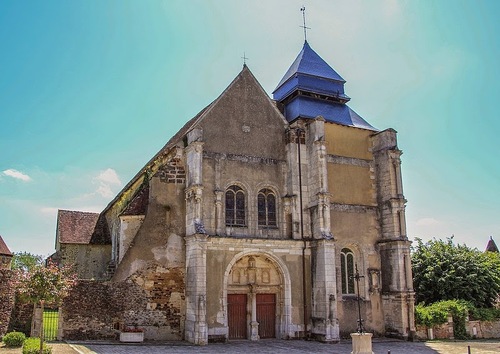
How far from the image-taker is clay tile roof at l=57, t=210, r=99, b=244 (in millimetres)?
35656

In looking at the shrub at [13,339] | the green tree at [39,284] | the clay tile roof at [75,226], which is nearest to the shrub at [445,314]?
the green tree at [39,284]

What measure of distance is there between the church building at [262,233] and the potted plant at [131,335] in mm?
592

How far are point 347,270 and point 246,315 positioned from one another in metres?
5.99

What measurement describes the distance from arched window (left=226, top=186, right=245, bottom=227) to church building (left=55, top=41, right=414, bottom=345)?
5 centimetres

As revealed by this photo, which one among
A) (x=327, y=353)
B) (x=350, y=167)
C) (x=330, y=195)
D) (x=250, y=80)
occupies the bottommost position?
(x=327, y=353)

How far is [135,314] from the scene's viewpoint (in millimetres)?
23000

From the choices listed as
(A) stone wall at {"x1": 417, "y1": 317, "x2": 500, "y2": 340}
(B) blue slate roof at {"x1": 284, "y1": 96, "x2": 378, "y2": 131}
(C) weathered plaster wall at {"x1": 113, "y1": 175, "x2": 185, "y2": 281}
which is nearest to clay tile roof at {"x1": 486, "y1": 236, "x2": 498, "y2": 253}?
(A) stone wall at {"x1": 417, "y1": 317, "x2": 500, "y2": 340}

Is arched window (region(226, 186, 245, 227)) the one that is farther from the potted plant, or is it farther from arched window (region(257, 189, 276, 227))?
the potted plant

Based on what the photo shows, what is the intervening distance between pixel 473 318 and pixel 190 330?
1614cm

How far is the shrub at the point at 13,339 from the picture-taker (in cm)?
1925

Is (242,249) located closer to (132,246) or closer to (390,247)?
(132,246)

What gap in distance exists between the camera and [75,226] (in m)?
37.2

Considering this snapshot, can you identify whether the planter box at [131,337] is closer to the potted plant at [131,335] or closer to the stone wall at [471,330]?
the potted plant at [131,335]

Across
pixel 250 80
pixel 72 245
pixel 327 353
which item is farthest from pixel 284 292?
pixel 72 245
